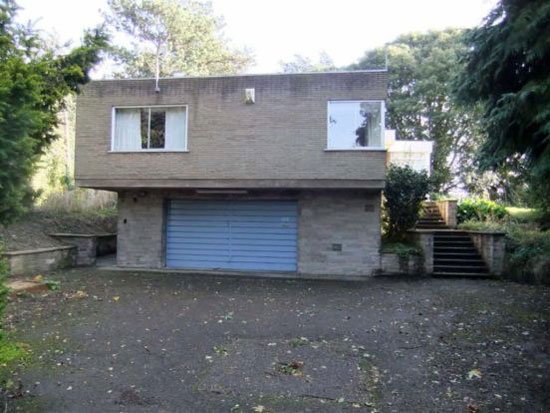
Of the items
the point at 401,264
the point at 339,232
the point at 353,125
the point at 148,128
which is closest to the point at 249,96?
the point at 353,125

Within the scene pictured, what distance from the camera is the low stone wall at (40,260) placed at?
468 inches

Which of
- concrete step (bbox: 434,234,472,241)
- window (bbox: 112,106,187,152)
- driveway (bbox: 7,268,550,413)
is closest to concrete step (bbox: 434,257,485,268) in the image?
concrete step (bbox: 434,234,472,241)

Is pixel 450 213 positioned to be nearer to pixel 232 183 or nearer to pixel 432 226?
pixel 432 226

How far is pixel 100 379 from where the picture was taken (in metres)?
5.11

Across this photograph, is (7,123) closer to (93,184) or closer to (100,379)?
(100,379)

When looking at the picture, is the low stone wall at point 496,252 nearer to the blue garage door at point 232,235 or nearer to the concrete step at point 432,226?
the concrete step at point 432,226

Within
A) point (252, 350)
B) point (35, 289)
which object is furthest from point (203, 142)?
point (252, 350)

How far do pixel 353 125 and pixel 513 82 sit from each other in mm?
5343

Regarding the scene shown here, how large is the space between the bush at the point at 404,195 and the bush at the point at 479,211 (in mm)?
4203

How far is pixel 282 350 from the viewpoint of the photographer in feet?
20.0

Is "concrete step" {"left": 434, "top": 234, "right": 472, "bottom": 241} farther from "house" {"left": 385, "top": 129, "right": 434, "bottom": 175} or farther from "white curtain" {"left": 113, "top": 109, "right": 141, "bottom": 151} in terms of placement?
"white curtain" {"left": 113, "top": 109, "right": 141, "bottom": 151}

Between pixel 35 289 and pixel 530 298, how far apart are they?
11.4 m

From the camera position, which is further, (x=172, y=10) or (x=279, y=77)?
(x=172, y=10)

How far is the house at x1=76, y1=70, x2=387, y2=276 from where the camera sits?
41.0ft
